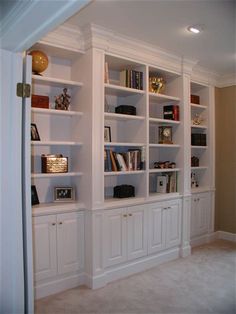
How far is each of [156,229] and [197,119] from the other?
6.20ft

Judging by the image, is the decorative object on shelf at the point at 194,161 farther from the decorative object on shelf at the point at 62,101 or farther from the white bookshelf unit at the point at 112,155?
the decorative object on shelf at the point at 62,101

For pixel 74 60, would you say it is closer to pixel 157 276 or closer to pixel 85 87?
pixel 85 87

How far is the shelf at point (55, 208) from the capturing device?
2750 mm

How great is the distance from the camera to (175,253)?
3869 mm

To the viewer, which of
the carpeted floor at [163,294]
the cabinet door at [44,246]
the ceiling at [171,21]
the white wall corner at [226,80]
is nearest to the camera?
the ceiling at [171,21]

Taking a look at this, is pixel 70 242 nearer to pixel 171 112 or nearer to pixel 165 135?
pixel 165 135

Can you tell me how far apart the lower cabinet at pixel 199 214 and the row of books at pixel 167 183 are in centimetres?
56

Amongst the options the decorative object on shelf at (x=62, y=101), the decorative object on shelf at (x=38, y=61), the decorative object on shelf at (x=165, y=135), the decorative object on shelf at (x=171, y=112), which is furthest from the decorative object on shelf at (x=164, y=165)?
the decorative object on shelf at (x=38, y=61)

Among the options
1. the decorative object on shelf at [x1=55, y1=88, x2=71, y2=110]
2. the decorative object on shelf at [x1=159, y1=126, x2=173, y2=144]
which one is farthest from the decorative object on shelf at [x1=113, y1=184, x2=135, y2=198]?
the decorative object on shelf at [x1=55, y1=88, x2=71, y2=110]

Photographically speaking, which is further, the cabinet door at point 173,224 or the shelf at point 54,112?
the cabinet door at point 173,224

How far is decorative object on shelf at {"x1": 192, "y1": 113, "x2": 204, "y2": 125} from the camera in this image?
450 centimetres

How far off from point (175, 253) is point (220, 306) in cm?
125

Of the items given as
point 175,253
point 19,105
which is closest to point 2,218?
point 19,105

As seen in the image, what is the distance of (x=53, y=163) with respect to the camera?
2.94m
